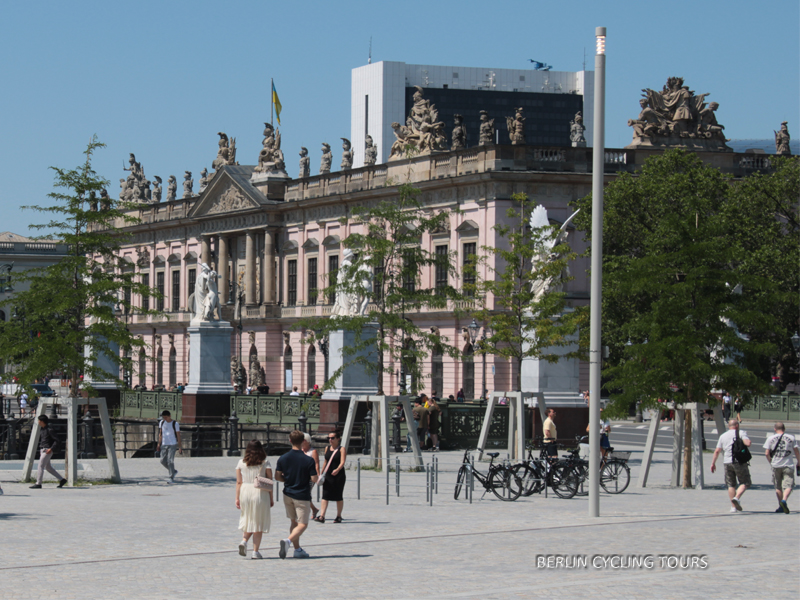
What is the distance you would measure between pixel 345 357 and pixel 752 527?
17126 mm

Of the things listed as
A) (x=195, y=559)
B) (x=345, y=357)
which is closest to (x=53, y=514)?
(x=195, y=559)

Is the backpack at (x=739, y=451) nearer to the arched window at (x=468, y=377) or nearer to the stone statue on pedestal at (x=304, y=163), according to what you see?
the arched window at (x=468, y=377)

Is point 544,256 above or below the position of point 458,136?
below

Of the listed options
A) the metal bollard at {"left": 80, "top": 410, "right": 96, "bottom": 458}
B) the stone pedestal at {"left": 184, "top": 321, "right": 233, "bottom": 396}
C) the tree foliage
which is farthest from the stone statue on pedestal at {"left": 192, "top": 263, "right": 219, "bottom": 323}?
the tree foliage

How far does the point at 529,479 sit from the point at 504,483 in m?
0.75

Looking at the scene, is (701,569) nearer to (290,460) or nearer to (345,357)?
(290,460)

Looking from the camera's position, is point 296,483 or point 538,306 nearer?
point 296,483

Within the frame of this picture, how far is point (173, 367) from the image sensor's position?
93.2 metres

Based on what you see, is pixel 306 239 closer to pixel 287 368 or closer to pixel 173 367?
pixel 287 368

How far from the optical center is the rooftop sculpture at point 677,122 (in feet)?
226

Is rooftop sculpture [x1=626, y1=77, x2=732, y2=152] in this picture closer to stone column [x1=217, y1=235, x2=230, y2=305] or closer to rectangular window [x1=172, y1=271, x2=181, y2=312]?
stone column [x1=217, y1=235, x2=230, y2=305]

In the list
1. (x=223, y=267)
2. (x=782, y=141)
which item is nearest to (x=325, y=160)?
(x=223, y=267)

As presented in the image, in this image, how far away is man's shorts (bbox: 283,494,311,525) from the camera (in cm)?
1664

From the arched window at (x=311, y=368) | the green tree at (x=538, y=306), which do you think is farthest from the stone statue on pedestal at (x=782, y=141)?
the green tree at (x=538, y=306)
